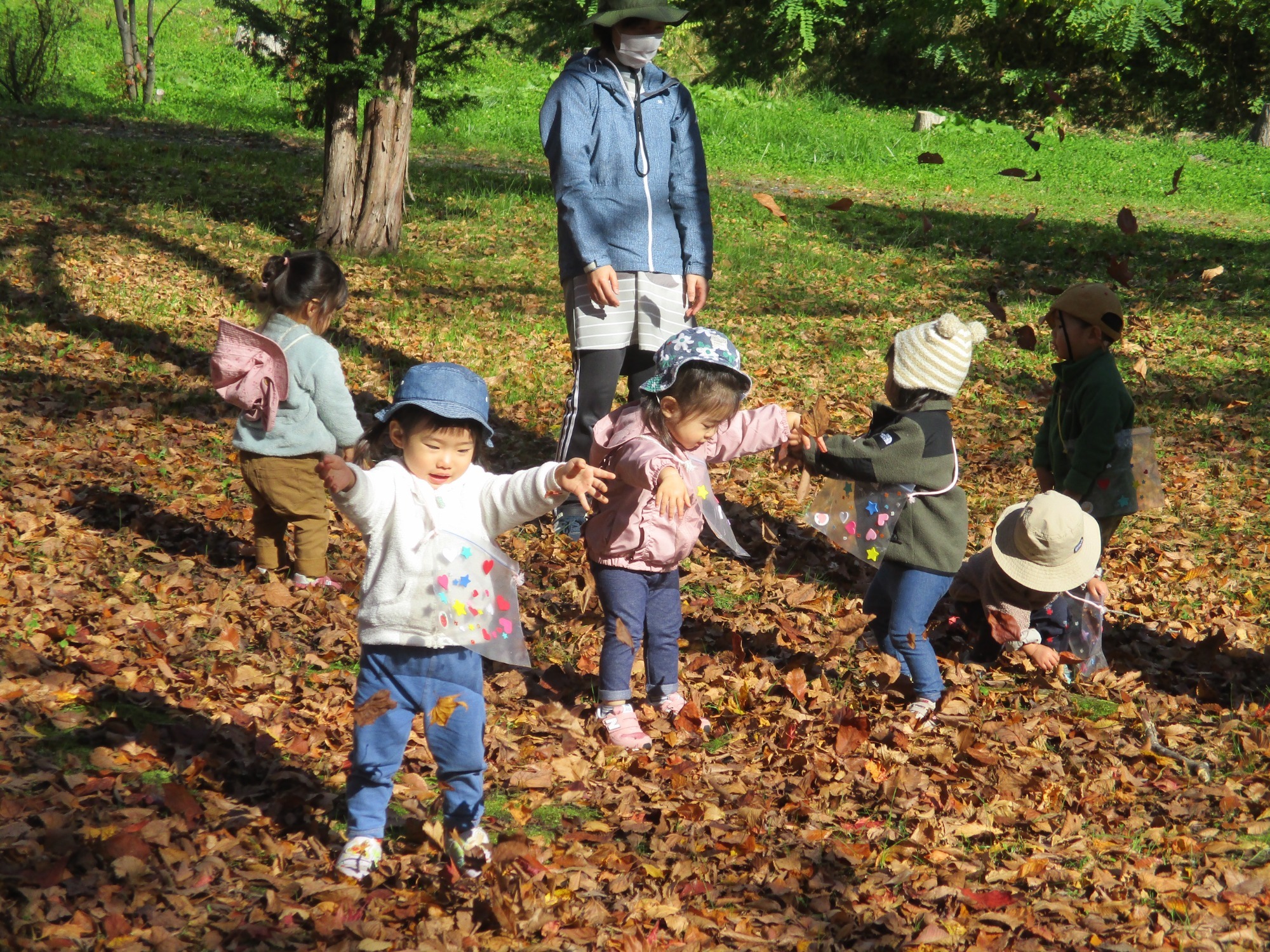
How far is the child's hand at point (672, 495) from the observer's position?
340 centimetres

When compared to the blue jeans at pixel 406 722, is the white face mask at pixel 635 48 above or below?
above

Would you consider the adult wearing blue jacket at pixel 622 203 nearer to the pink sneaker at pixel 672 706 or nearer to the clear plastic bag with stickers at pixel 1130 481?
the pink sneaker at pixel 672 706

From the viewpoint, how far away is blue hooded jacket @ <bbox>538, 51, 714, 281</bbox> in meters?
5.23

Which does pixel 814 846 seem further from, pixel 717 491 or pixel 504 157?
pixel 504 157

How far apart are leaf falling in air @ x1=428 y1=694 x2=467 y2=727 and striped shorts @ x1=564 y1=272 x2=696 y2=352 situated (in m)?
2.62

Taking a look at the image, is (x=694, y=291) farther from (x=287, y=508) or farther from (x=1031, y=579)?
(x=287, y=508)

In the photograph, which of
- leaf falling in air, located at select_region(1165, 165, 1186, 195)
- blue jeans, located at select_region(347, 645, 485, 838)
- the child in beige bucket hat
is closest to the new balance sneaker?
blue jeans, located at select_region(347, 645, 485, 838)

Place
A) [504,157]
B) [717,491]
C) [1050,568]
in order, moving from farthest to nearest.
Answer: [504,157] → [717,491] → [1050,568]

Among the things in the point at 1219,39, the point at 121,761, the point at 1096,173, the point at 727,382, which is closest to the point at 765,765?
the point at 727,382

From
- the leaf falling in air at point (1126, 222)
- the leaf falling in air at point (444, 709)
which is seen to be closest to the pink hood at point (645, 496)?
the leaf falling in air at point (444, 709)

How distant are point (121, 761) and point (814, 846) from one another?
2.36m

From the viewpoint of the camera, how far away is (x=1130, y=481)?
5043mm

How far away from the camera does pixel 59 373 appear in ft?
24.9

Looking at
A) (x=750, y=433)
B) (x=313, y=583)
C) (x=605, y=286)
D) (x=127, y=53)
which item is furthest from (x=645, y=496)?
(x=127, y=53)
